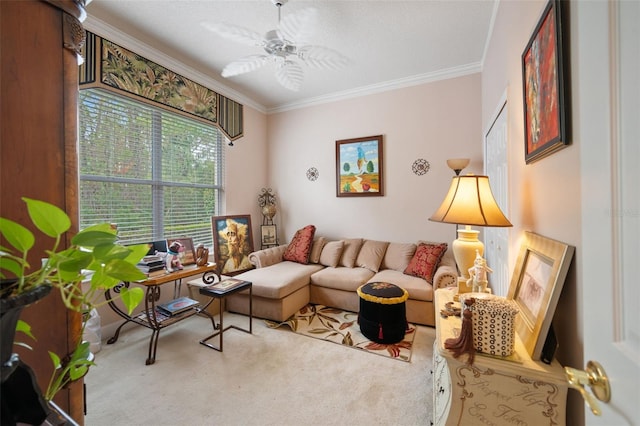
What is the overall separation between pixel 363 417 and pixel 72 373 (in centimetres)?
154

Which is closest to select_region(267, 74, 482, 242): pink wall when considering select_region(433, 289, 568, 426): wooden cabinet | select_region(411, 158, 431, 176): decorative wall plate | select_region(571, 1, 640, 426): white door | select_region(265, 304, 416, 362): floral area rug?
select_region(411, 158, 431, 176): decorative wall plate

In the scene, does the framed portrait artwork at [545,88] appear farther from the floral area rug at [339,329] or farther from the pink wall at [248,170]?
the pink wall at [248,170]

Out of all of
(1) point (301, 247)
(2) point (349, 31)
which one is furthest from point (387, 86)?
(1) point (301, 247)

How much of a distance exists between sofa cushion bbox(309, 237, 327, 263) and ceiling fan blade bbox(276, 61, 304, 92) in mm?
2188

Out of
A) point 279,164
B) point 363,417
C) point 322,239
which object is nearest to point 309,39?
point 279,164

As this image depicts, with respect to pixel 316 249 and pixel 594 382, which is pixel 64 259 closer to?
pixel 594 382

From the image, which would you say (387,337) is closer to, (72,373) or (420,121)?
(72,373)

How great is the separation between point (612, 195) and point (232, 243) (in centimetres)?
365

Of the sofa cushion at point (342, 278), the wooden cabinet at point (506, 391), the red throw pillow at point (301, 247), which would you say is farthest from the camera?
the red throw pillow at point (301, 247)

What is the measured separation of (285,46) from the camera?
6.78ft

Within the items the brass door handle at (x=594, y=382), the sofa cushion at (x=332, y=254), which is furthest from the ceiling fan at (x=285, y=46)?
the sofa cushion at (x=332, y=254)

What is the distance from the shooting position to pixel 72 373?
0.65 meters

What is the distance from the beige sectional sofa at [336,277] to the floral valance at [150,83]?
2.00 metres

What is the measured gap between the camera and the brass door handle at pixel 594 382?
48cm
